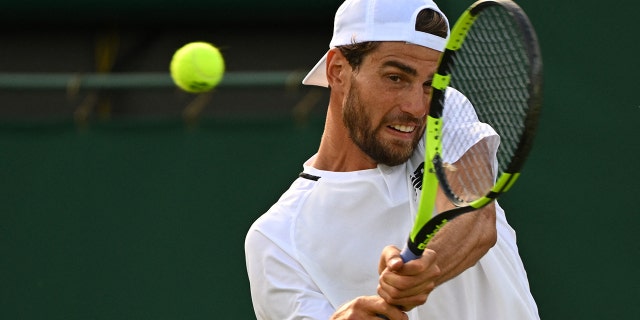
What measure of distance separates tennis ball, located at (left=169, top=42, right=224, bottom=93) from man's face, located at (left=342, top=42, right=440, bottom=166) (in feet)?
5.29

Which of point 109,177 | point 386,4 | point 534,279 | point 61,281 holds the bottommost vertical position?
point 534,279

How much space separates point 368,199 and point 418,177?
0.14 metres

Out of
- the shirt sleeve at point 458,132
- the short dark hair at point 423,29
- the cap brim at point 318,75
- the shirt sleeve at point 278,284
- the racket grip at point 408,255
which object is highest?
the short dark hair at point 423,29

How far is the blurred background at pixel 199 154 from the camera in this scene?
4109 mm

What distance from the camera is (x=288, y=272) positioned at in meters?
2.98

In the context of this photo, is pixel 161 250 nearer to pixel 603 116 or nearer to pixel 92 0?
pixel 92 0

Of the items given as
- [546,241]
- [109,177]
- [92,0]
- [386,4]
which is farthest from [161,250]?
[386,4]

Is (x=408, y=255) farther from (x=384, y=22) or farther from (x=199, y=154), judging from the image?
(x=199, y=154)

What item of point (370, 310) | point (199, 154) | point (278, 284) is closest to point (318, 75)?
point (278, 284)

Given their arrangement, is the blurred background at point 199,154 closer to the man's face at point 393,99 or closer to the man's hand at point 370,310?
the man's face at point 393,99

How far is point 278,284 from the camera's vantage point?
2973mm

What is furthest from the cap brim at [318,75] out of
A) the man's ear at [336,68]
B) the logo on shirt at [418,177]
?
the logo on shirt at [418,177]

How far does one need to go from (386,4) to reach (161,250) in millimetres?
1979

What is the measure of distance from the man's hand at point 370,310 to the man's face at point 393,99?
18.1 inches
